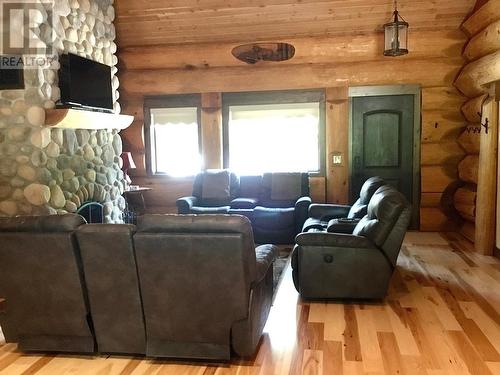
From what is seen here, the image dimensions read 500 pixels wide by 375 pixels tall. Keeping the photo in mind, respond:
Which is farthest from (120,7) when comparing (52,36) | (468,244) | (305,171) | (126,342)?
(468,244)

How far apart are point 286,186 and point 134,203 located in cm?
249

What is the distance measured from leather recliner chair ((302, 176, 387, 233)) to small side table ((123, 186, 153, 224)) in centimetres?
279

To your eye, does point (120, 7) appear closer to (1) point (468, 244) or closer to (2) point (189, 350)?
(2) point (189, 350)

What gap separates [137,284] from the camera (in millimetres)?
2742

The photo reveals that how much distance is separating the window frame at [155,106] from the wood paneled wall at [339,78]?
0.10m

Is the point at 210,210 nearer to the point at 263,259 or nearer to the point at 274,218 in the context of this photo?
the point at 274,218

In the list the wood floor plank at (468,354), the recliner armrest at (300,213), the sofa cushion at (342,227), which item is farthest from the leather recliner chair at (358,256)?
the recliner armrest at (300,213)

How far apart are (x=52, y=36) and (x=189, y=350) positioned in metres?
3.82

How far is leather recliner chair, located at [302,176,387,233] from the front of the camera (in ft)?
14.4

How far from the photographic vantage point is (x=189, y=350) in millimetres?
2816

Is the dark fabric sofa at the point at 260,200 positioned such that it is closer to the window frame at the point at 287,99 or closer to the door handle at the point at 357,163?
the window frame at the point at 287,99

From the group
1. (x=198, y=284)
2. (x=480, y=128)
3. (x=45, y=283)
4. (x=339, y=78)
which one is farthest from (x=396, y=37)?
(x=45, y=283)

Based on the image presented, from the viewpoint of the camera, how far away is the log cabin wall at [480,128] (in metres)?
5.15

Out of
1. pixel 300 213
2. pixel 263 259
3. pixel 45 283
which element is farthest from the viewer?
pixel 300 213
